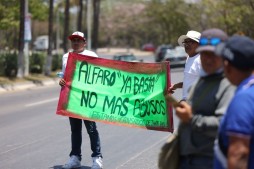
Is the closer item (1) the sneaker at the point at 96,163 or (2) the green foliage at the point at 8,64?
(1) the sneaker at the point at 96,163

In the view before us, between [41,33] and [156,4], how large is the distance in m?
23.7

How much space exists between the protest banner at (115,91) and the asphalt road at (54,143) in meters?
0.95

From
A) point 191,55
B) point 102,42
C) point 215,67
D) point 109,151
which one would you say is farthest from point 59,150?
point 102,42

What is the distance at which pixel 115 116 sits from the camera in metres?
7.43

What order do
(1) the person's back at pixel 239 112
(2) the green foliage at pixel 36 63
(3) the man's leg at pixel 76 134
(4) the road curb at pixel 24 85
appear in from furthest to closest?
1. (2) the green foliage at pixel 36 63
2. (4) the road curb at pixel 24 85
3. (3) the man's leg at pixel 76 134
4. (1) the person's back at pixel 239 112

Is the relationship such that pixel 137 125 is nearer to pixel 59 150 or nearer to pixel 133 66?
pixel 133 66

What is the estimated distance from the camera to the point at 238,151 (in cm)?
310

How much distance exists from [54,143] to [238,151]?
7.36 metres

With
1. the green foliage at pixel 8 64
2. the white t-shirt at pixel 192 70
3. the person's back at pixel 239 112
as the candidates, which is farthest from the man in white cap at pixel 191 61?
the green foliage at pixel 8 64

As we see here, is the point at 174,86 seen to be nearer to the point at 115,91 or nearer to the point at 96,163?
the point at 115,91

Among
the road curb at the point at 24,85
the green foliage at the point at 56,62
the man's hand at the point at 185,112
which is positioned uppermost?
the man's hand at the point at 185,112

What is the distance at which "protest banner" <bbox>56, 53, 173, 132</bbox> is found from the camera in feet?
23.8

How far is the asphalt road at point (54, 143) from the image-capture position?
8.41 m

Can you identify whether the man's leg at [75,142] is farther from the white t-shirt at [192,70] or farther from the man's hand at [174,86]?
the white t-shirt at [192,70]
